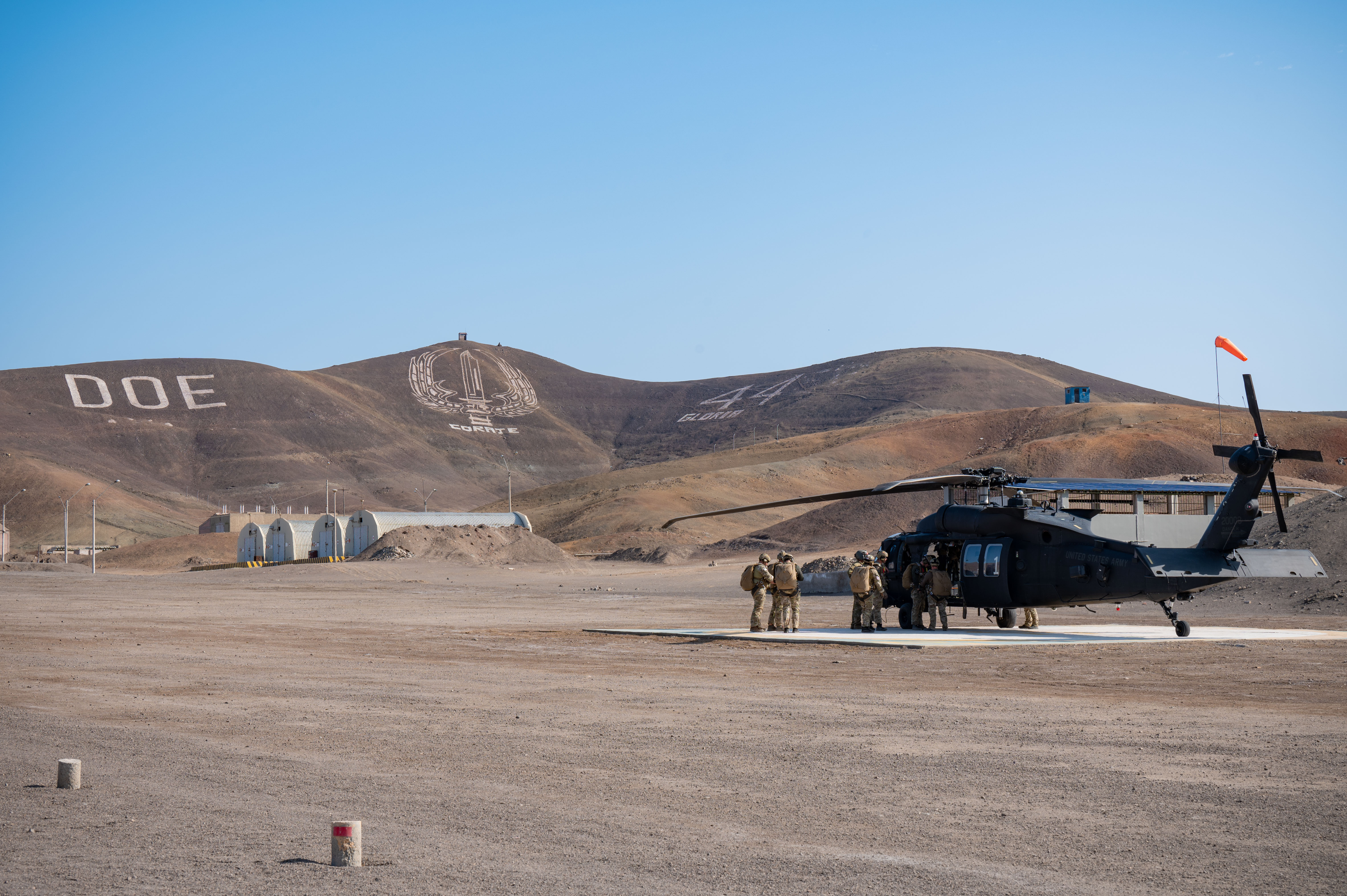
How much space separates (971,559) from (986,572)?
44cm

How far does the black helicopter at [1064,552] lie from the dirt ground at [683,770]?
1.40 meters

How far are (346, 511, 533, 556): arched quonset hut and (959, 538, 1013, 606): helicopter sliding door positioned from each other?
189 feet

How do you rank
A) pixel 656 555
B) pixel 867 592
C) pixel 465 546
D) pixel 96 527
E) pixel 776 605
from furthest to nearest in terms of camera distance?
1. pixel 96 527
2. pixel 656 555
3. pixel 465 546
4. pixel 776 605
5. pixel 867 592

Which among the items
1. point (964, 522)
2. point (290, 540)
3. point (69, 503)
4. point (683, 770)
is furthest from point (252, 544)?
point (683, 770)

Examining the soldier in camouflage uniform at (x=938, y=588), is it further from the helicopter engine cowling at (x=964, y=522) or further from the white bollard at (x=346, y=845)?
the white bollard at (x=346, y=845)

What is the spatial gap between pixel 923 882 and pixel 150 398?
655 feet

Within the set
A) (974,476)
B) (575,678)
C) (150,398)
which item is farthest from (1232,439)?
(150,398)

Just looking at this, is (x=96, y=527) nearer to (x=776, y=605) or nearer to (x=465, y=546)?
(x=465, y=546)

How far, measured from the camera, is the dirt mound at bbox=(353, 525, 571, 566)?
73.4 metres

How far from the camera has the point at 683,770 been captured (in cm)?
1041

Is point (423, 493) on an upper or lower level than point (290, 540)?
upper

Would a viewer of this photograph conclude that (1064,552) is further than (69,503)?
No

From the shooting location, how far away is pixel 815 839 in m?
7.92

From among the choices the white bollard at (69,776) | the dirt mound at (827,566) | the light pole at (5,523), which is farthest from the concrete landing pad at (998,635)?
the light pole at (5,523)
